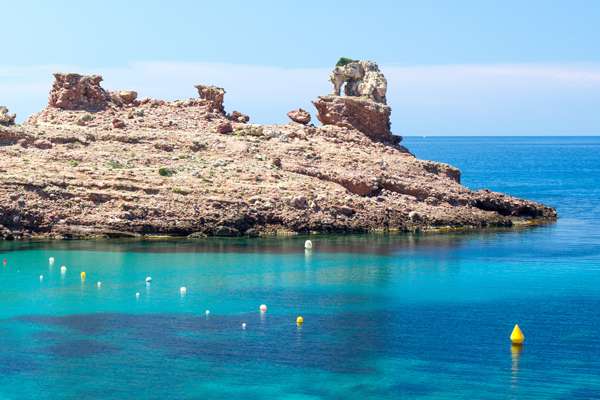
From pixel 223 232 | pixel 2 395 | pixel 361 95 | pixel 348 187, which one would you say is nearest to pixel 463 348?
pixel 2 395

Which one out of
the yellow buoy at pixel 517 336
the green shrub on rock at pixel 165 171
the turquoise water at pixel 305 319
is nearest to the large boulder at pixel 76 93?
→ the green shrub on rock at pixel 165 171

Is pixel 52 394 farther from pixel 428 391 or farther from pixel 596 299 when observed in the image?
pixel 596 299

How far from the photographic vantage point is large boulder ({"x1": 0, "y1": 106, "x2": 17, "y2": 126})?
271 ft

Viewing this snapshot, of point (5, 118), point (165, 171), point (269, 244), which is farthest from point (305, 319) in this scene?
point (5, 118)

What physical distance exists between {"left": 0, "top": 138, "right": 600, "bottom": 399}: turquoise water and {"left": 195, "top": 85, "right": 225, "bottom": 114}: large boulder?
23.7 meters

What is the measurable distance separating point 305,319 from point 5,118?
44463 mm

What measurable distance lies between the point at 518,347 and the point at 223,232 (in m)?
35.5

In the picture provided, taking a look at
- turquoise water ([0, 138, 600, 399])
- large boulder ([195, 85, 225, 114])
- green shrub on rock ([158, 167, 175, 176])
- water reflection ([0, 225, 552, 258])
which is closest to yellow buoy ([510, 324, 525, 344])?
turquoise water ([0, 138, 600, 399])

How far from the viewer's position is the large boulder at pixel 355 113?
92.2 metres

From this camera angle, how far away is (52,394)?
116 ft

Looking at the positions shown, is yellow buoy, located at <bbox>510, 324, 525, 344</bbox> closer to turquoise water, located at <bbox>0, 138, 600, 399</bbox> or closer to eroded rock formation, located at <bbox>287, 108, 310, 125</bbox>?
turquoise water, located at <bbox>0, 138, 600, 399</bbox>

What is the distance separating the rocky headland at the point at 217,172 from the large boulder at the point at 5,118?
13cm

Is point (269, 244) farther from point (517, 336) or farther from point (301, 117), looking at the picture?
point (517, 336)

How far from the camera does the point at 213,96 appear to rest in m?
94.1
